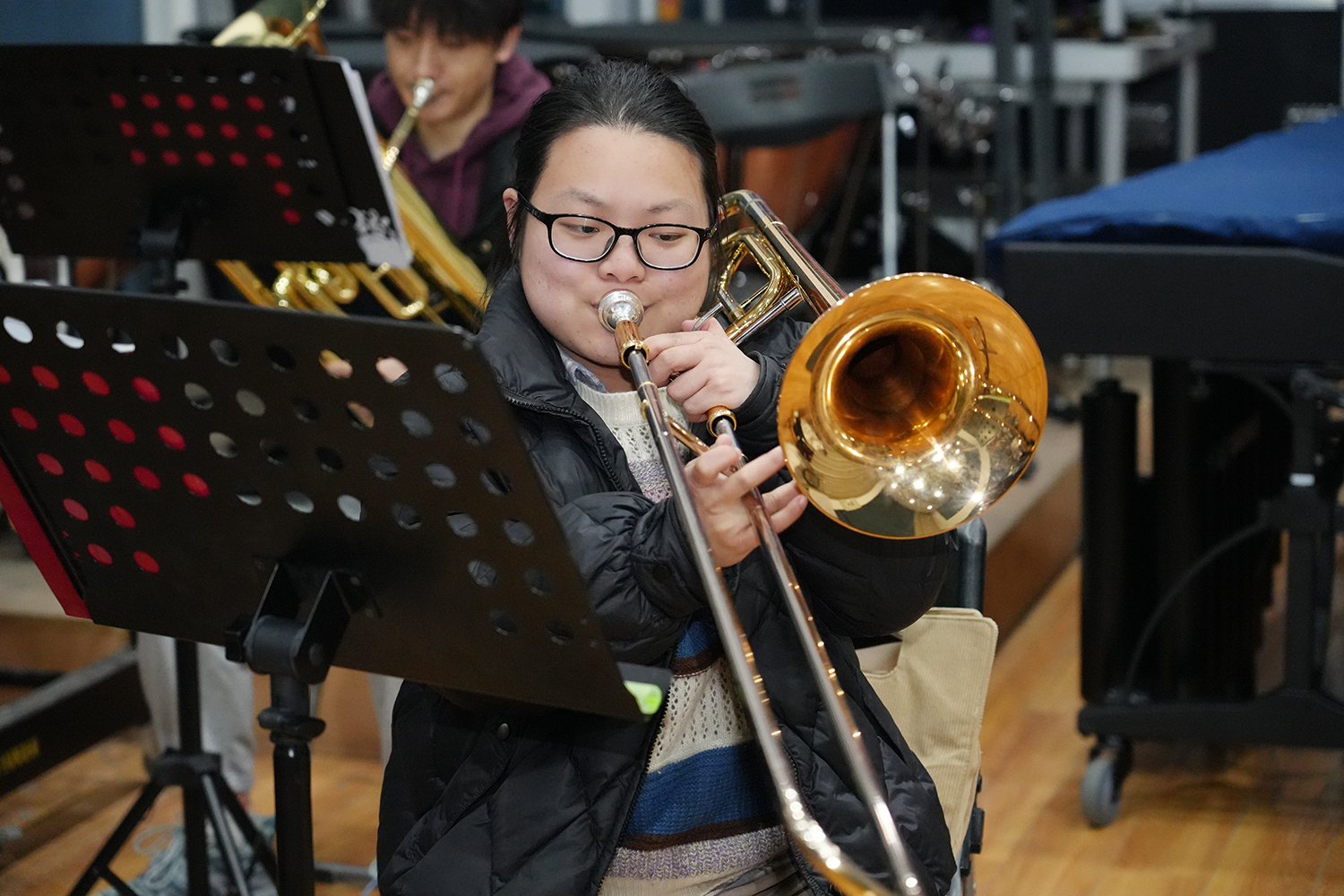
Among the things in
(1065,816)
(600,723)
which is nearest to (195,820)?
(600,723)

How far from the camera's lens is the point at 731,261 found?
161 centimetres

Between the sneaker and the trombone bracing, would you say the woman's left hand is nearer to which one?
the trombone bracing

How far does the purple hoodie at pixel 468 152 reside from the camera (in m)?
2.62

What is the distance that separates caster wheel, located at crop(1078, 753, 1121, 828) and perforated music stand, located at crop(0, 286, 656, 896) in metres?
1.56

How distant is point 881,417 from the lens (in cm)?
140

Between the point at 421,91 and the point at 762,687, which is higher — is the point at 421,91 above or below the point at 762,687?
above

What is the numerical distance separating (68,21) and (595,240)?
8.93ft

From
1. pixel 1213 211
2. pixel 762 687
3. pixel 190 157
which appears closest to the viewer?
pixel 762 687

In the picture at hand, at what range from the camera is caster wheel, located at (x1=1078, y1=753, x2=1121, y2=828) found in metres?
2.52

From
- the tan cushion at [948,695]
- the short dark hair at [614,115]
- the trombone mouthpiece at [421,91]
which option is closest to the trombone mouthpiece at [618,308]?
the short dark hair at [614,115]

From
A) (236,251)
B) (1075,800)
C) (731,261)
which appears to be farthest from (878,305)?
(1075,800)

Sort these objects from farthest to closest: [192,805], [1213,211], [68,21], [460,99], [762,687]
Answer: [68,21]
[460,99]
[1213,211]
[192,805]
[762,687]

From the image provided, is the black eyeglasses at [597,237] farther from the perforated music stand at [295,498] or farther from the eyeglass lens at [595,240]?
the perforated music stand at [295,498]

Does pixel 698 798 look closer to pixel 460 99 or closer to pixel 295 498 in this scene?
pixel 295 498
